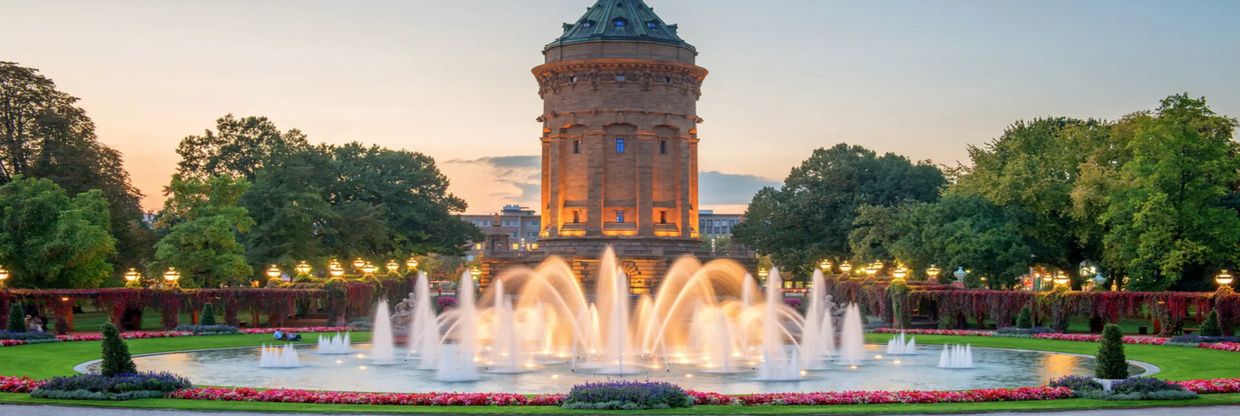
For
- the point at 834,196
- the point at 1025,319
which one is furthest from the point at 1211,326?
the point at 834,196

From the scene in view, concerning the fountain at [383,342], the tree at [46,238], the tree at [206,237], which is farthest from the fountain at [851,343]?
the tree at [46,238]

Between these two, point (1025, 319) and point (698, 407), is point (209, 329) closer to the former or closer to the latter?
point (698, 407)

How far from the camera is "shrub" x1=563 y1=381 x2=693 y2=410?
1009 inches

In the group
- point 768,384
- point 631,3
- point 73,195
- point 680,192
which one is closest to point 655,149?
point 680,192

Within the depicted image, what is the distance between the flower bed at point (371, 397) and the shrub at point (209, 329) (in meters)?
24.9

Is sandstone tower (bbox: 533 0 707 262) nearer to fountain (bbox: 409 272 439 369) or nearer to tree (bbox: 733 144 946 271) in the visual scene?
tree (bbox: 733 144 946 271)

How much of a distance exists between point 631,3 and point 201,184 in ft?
124

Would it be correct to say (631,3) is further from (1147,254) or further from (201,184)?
(1147,254)

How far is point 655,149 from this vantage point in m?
93.9

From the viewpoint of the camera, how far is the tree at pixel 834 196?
94438mm

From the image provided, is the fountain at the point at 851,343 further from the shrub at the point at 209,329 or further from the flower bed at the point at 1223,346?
the shrub at the point at 209,329

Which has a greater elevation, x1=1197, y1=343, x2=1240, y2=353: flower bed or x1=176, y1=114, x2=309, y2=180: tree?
x1=176, y1=114, x2=309, y2=180: tree

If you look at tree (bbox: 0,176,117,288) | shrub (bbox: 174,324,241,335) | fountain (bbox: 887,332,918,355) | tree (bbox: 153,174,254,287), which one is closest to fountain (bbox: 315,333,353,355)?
shrub (bbox: 174,324,241,335)

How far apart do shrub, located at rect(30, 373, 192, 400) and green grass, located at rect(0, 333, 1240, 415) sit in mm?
401
